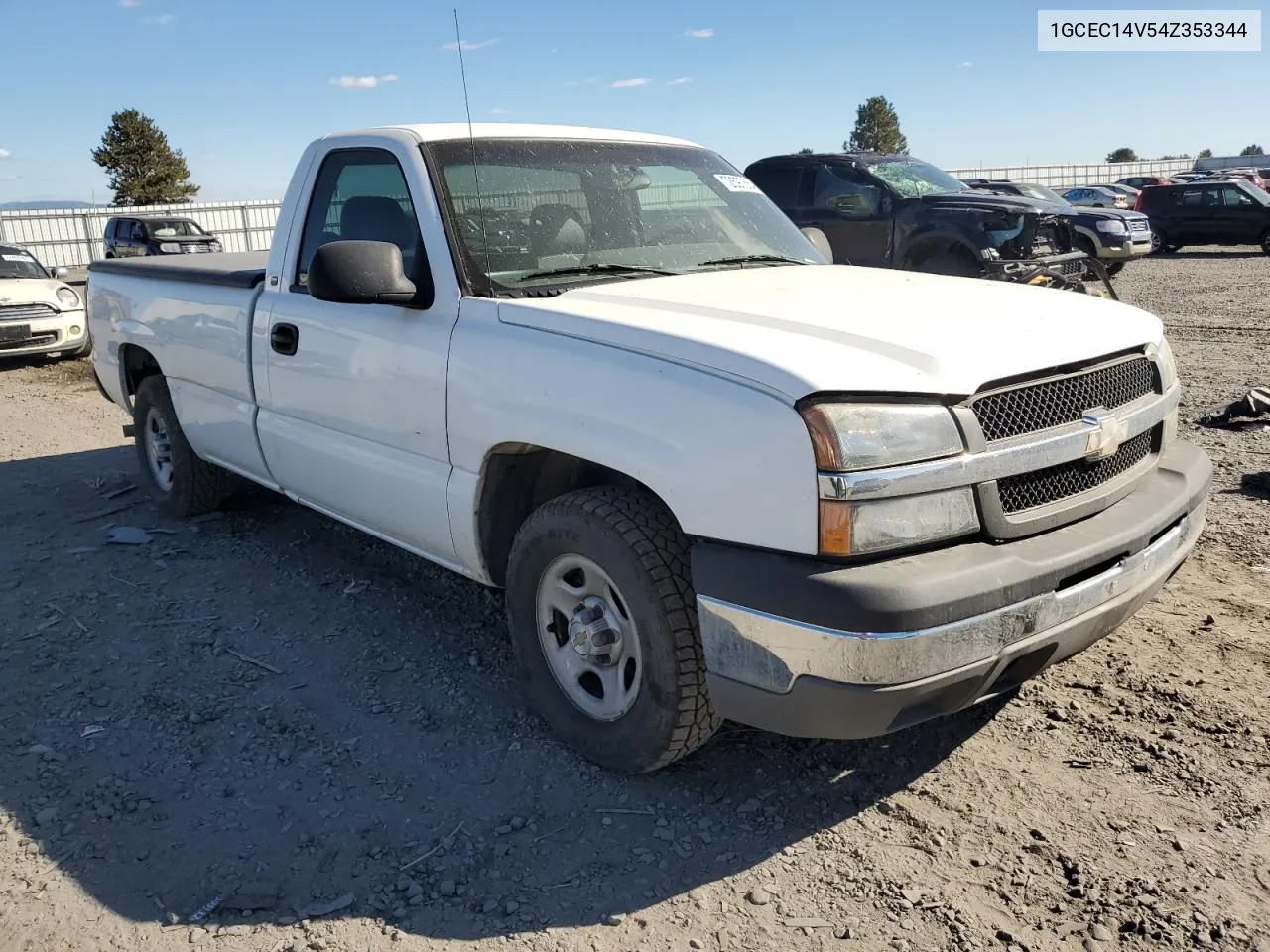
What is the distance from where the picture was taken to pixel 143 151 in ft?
134

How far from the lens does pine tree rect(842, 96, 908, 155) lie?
6688 cm

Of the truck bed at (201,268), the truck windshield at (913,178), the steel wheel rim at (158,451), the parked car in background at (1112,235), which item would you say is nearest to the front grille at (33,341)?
the truck bed at (201,268)

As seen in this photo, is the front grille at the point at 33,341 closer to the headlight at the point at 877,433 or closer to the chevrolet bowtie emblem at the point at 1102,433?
the headlight at the point at 877,433

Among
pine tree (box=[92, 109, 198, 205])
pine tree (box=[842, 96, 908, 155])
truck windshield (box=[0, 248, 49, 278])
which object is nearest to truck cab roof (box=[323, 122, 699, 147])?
truck windshield (box=[0, 248, 49, 278])

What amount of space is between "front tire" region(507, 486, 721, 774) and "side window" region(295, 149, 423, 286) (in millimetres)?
1196

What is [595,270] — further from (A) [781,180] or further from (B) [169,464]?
(A) [781,180]

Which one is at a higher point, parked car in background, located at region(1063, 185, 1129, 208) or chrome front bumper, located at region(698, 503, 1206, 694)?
parked car in background, located at region(1063, 185, 1129, 208)

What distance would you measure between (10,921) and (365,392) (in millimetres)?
1962

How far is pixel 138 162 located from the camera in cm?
4097

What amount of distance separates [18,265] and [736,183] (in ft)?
41.3

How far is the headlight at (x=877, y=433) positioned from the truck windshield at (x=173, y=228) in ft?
79.8

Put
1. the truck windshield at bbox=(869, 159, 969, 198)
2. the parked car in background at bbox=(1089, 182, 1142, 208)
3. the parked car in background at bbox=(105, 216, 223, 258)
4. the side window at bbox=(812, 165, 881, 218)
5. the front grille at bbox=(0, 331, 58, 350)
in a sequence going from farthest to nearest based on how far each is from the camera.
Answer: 1. the parked car in background at bbox=(1089, 182, 1142, 208)
2. the parked car in background at bbox=(105, 216, 223, 258)
3. the front grille at bbox=(0, 331, 58, 350)
4. the truck windshield at bbox=(869, 159, 969, 198)
5. the side window at bbox=(812, 165, 881, 218)

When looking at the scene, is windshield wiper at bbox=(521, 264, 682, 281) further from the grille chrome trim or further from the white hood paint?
the white hood paint

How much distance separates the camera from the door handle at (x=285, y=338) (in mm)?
4230
